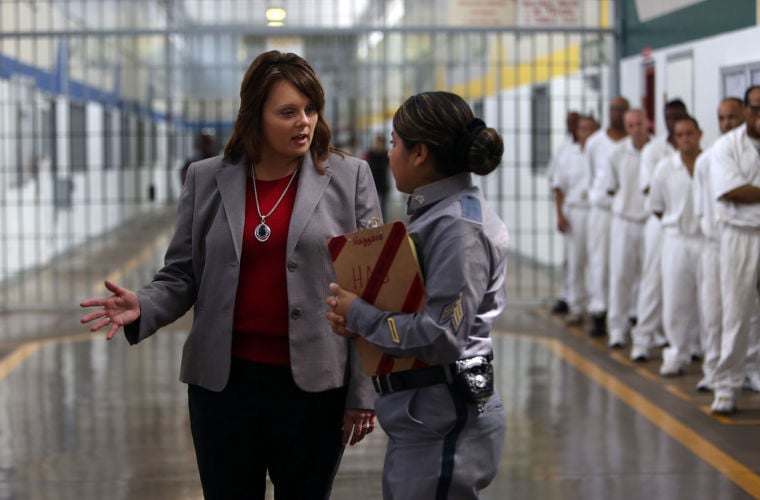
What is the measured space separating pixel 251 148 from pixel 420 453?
101cm

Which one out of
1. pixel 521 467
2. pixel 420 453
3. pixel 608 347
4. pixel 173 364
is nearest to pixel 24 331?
pixel 173 364

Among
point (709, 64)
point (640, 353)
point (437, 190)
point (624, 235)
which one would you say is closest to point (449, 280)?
→ point (437, 190)

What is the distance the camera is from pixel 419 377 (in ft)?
10.1

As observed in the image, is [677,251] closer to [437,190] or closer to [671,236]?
[671,236]

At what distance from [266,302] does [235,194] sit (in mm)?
317

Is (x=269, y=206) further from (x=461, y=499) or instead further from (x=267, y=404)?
(x=461, y=499)

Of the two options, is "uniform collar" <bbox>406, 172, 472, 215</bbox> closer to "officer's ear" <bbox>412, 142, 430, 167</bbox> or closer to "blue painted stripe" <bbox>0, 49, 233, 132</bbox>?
"officer's ear" <bbox>412, 142, 430, 167</bbox>

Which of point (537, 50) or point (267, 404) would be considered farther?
point (537, 50)

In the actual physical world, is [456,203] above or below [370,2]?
below

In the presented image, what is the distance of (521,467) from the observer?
6246 mm

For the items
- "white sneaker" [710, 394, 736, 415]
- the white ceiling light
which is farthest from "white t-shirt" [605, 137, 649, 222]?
the white ceiling light

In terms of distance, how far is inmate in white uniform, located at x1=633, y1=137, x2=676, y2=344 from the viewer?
923 centimetres

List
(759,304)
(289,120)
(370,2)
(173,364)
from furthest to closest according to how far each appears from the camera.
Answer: (370,2) < (173,364) < (759,304) < (289,120)

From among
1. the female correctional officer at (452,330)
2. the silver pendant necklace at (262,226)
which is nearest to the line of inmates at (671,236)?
the silver pendant necklace at (262,226)
